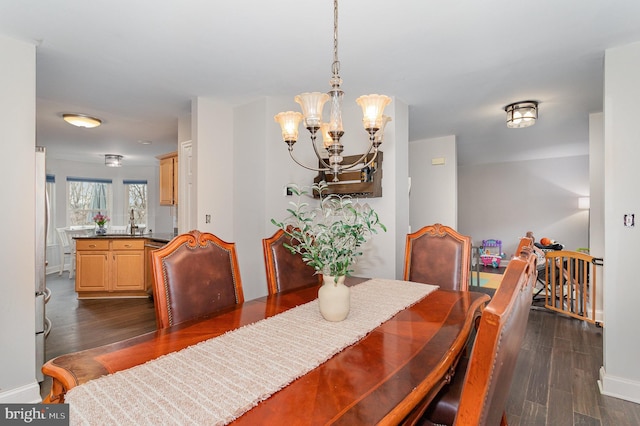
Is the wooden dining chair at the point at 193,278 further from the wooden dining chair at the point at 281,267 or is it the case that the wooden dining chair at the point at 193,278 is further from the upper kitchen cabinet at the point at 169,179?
the upper kitchen cabinet at the point at 169,179

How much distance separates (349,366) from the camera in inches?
38.0

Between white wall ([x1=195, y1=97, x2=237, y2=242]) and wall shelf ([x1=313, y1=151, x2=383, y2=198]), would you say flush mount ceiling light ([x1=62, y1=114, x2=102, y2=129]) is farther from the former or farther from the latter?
wall shelf ([x1=313, y1=151, x2=383, y2=198])

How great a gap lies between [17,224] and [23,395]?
110 cm

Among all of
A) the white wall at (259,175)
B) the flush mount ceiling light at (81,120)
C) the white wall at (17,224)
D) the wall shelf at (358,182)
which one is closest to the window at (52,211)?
the flush mount ceiling light at (81,120)

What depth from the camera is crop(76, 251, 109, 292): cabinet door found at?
14.9 ft

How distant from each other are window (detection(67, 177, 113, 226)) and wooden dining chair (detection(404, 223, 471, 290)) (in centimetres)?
741

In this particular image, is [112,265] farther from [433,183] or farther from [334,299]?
[433,183]

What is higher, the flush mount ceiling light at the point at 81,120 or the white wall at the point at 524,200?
the flush mount ceiling light at the point at 81,120

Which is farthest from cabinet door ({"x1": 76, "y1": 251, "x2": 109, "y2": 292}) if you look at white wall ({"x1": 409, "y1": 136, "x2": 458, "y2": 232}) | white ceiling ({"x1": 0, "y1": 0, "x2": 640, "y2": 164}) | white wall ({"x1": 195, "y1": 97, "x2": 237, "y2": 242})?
white wall ({"x1": 409, "y1": 136, "x2": 458, "y2": 232})

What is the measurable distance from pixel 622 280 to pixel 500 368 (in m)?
2.31

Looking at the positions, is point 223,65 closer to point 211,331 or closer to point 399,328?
point 211,331

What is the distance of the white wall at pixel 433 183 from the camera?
15.6 ft

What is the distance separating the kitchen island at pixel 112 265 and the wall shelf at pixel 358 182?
294cm

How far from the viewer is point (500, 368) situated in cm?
62
